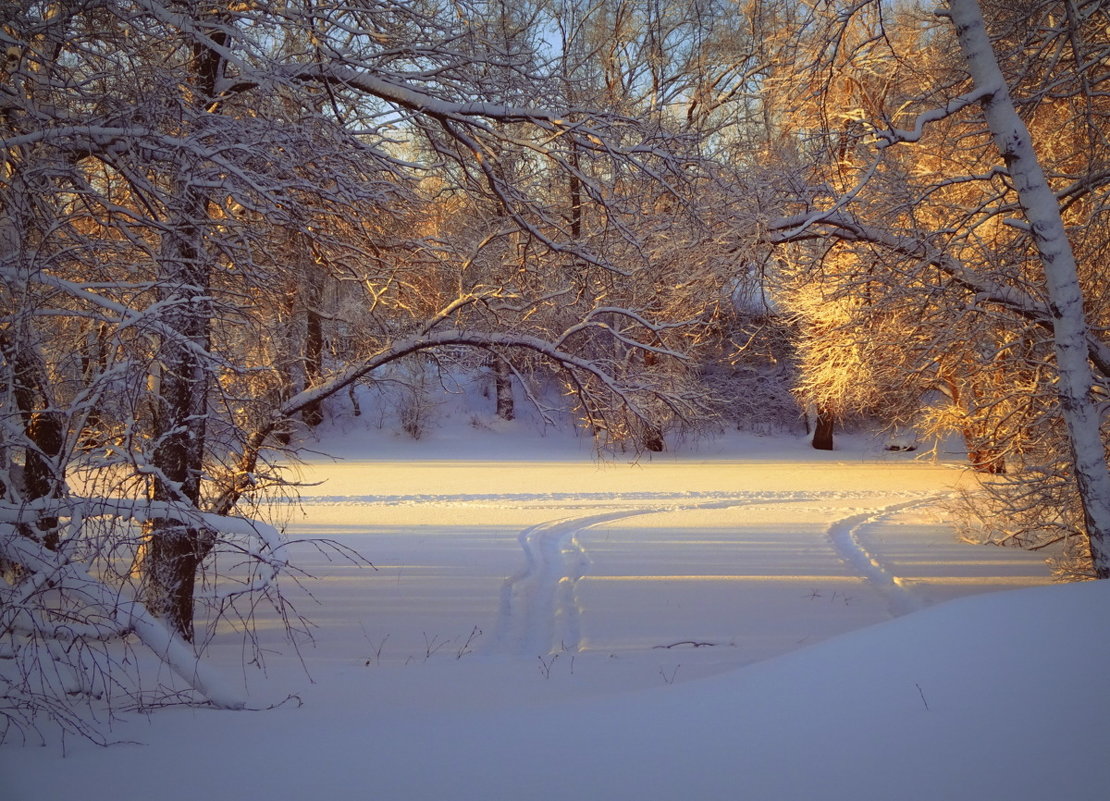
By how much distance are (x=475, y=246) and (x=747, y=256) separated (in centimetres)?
248

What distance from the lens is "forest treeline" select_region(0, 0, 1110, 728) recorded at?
3959 millimetres

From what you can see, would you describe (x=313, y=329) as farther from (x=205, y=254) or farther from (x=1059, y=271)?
(x=1059, y=271)

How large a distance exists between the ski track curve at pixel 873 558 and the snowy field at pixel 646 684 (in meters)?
0.06

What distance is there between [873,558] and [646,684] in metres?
7.22

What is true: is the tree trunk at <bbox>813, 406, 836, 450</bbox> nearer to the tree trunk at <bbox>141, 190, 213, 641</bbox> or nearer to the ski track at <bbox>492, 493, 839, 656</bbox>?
the ski track at <bbox>492, 493, 839, 656</bbox>

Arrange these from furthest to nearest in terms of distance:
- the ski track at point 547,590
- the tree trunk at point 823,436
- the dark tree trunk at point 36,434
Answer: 1. the tree trunk at point 823,436
2. the ski track at point 547,590
3. the dark tree trunk at point 36,434

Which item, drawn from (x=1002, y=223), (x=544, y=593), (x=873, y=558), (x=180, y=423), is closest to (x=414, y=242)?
(x=180, y=423)

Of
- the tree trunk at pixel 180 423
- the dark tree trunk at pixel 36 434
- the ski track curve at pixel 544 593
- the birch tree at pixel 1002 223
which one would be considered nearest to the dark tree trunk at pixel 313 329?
the tree trunk at pixel 180 423

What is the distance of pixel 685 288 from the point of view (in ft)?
27.0

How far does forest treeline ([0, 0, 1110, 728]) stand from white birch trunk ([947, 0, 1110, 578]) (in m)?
0.02

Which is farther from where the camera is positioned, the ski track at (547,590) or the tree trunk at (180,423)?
the ski track at (547,590)

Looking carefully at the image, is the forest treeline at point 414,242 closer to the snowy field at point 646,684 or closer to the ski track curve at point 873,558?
the snowy field at point 646,684

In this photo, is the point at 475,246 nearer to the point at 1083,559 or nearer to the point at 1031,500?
the point at 1031,500

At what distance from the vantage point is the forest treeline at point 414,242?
396 cm
